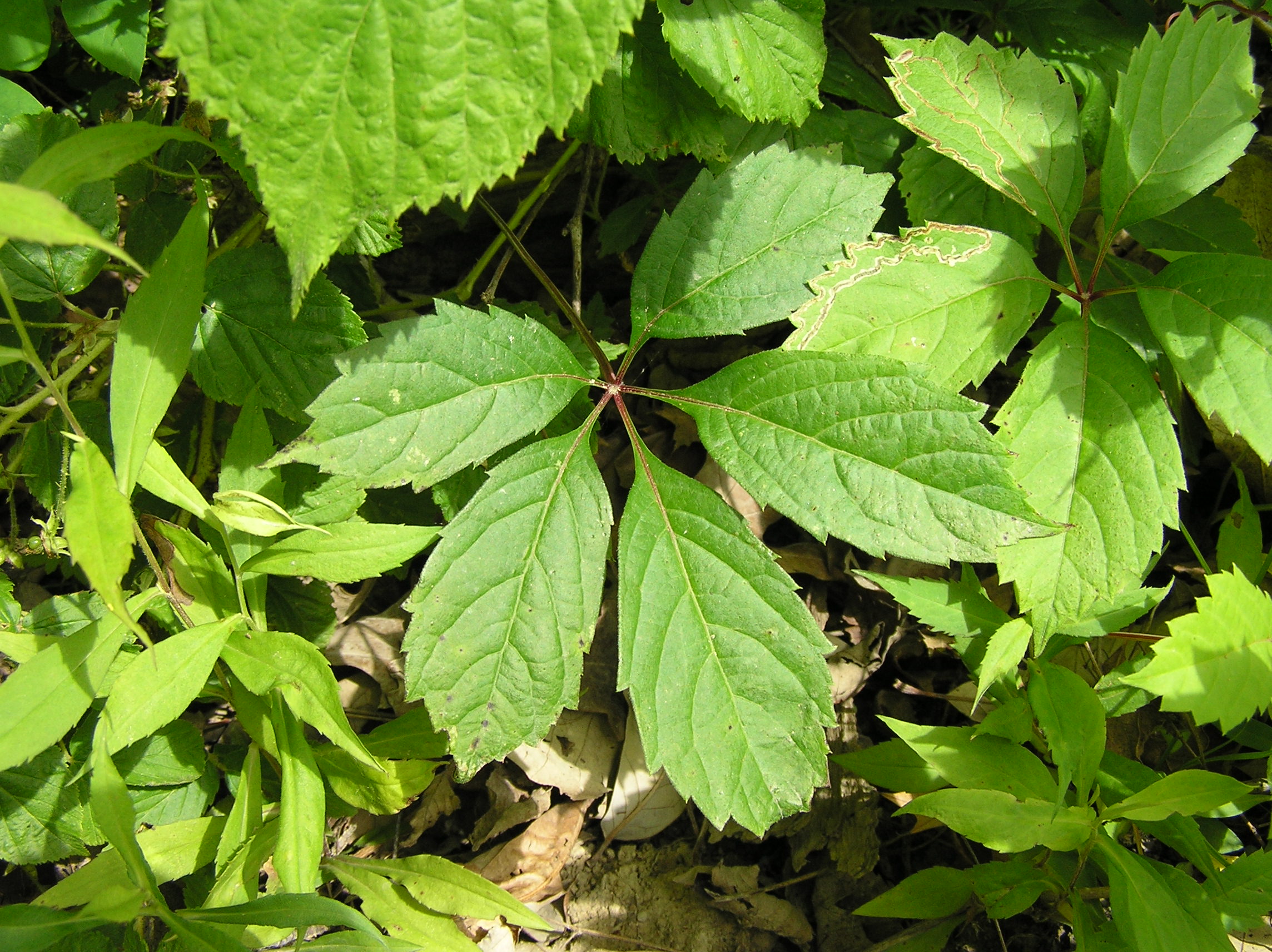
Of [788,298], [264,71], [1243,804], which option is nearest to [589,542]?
[788,298]

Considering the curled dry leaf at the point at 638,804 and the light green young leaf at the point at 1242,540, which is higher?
the light green young leaf at the point at 1242,540

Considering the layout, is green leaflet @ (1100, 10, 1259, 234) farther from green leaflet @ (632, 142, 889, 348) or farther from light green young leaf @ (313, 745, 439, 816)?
light green young leaf @ (313, 745, 439, 816)

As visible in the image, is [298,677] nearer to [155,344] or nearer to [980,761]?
[155,344]

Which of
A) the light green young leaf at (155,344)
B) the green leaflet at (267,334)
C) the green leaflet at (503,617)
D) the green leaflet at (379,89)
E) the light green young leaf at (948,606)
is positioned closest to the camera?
the green leaflet at (379,89)

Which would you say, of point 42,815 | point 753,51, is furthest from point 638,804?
point 753,51

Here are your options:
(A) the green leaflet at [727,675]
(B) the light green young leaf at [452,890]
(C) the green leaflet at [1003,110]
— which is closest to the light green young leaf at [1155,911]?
(A) the green leaflet at [727,675]

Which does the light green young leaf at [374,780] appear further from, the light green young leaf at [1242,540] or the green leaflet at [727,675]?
the light green young leaf at [1242,540]

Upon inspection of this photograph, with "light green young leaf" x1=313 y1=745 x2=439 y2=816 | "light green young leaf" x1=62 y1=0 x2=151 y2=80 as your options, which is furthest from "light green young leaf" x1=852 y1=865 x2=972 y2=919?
"light green young leaf" x1=62 y1=0 x2=151 y2=80
